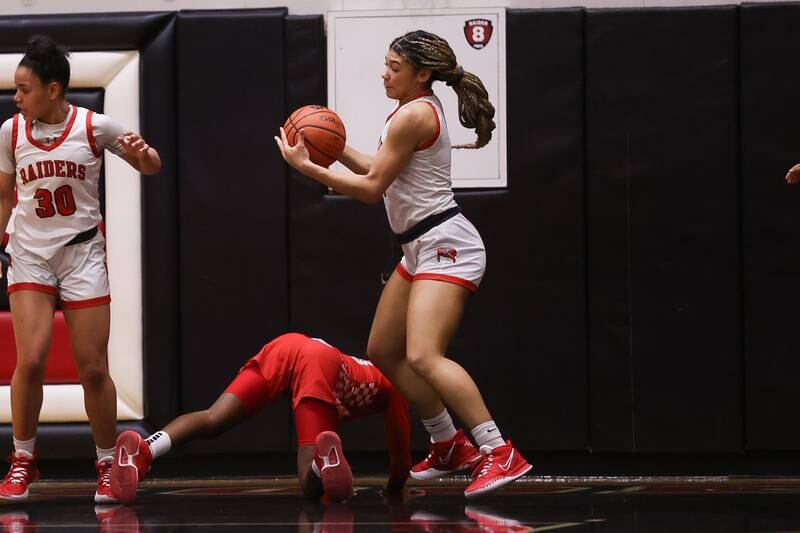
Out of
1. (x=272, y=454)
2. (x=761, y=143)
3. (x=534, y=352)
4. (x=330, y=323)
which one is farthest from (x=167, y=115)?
(x=761, y=143)

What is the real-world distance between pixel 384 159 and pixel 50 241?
138 cm

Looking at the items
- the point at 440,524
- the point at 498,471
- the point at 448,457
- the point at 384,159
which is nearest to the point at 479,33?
the point at 384,159

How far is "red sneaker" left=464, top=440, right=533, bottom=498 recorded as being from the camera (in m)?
4.45

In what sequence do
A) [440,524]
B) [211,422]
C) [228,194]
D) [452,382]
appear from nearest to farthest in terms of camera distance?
1. [440,524]
2. [452,382]
3. [211,422]
4. [228,194]

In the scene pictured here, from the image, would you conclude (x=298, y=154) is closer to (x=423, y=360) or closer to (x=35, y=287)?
(x=423, y=360)

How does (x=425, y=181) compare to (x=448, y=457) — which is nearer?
(x=425, y=181)

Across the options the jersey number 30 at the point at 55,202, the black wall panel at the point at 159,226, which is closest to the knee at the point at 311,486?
the jersey number 30 at the point at 55,202

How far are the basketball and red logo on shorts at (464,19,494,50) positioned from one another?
1686 mm

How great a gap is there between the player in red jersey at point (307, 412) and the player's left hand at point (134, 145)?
94cm

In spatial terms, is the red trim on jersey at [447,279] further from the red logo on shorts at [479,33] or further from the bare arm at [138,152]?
the red logo on shorts at [479,33]

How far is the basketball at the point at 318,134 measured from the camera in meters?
4.80

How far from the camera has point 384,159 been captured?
4.68m

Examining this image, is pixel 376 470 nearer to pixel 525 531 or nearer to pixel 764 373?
pixel 764 373

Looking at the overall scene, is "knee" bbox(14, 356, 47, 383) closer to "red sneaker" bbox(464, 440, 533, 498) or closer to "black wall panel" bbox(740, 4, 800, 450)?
"red sneaker" bbox(464, 440, 533, 498)
